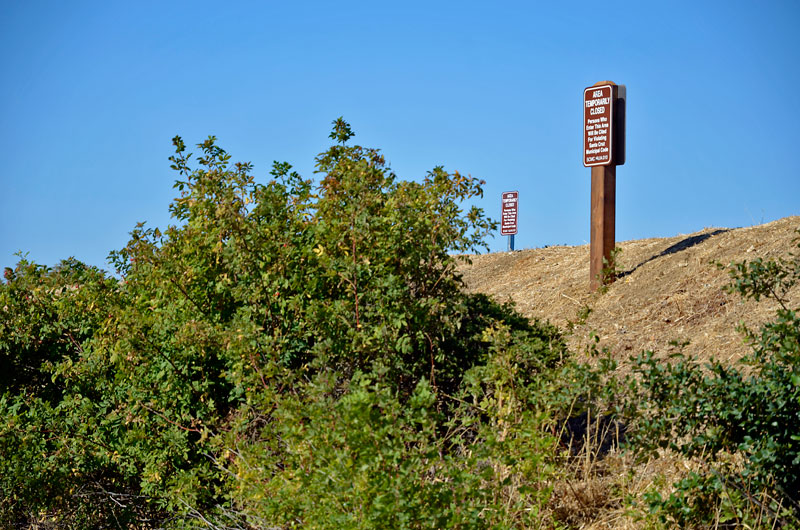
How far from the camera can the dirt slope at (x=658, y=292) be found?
25.2ft

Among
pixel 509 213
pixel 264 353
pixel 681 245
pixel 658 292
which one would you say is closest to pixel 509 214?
pixel 509 213

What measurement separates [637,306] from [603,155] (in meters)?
2.38

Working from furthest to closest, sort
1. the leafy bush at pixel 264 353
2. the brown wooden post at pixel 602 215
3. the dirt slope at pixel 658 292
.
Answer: the brown wooden post at pixel 602 215 → the dirt slope at pixel 658 292 → the leafy bush at pixel 264 353

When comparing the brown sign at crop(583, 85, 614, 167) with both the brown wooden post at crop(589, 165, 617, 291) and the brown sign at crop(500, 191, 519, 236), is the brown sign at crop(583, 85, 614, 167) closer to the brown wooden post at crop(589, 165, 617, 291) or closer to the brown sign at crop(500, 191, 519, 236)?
the brown wooden post at crop(589, 165, 617, 291)

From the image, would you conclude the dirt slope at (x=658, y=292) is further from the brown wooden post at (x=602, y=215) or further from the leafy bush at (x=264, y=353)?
the leafy bush at (x=264, y=353)

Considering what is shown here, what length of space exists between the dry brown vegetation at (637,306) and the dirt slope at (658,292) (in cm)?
1

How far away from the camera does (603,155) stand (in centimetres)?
1027

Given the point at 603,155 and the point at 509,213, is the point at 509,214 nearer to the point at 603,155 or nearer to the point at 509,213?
the point at 509,213

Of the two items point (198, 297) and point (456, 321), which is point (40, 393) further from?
point (456, 321)

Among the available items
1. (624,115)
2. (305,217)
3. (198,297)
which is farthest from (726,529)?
(624,115)

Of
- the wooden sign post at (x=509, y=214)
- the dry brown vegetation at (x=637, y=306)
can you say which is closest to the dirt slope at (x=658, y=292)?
the dry brown vegetation at (x=637, y=306)

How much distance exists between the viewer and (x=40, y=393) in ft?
20.8

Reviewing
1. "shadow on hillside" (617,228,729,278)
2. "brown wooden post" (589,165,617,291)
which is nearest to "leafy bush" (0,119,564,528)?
"brown wooden post" (589,165,617,291)

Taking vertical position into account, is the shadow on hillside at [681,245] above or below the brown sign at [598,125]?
below
